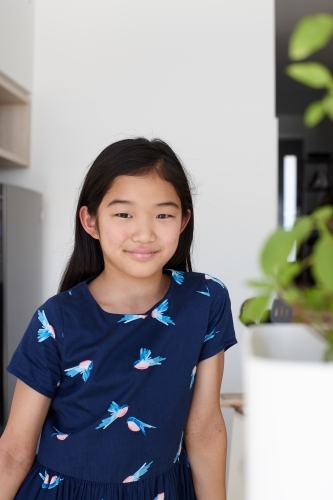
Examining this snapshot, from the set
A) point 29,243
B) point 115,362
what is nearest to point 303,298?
point 115,362

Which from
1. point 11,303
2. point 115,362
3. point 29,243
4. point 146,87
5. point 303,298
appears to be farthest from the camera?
point 146,87

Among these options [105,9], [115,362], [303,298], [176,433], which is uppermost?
[105,9]

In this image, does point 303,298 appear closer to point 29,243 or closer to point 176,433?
point 176,433

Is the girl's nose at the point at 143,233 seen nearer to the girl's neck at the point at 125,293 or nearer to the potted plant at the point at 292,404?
the girl's neck at the point at 125,293

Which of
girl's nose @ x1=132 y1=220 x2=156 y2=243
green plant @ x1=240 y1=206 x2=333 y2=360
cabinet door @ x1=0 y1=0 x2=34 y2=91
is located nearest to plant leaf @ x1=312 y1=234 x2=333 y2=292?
green plant @ x1=240 y1=206 x2=333 y2=360

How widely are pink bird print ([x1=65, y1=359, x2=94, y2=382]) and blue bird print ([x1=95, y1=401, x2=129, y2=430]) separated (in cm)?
6

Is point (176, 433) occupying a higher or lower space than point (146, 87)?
lower

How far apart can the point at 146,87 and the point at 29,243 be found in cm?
84

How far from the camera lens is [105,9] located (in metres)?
2.80

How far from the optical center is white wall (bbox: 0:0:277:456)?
2.73 metres

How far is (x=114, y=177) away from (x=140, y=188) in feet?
0.20

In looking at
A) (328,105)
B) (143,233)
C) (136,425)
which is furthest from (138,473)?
(328,105)

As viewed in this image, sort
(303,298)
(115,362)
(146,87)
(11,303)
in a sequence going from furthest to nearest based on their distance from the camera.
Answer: (146,87), (11,303), (115,362), (303,298)

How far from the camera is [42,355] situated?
1.05 meters
